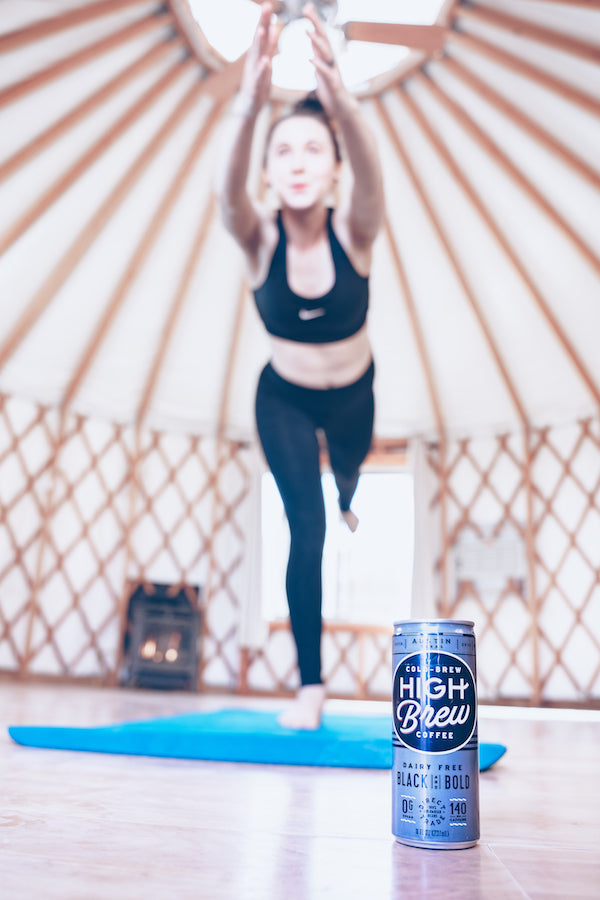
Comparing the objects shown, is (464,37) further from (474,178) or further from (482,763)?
(482,763)

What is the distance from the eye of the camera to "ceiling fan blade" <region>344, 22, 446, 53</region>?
211 cm

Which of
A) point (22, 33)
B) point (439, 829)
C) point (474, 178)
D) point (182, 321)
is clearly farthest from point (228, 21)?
point (439, 829)

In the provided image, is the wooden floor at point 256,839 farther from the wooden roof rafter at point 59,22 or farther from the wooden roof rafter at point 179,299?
the wooden roof rafter at point 179,299

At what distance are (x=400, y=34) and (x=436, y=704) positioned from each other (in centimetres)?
221

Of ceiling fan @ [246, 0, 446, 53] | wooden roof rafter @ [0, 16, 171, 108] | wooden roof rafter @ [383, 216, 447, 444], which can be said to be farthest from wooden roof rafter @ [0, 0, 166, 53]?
wooden roof rafter @ [383, 216, 447, 444]

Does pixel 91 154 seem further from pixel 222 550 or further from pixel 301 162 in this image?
pixel 222 550

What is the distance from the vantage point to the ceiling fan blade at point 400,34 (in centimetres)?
211

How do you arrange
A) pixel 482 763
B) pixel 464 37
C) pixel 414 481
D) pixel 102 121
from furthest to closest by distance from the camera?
pixel 414 481
pixel 102 121
pixel 464 37
pixel 482 763

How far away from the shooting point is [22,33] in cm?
295

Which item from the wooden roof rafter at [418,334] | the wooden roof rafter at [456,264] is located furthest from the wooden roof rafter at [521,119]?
the wooden roof rafter at [418,334]

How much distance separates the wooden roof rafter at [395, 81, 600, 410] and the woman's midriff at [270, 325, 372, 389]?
2.57 meters

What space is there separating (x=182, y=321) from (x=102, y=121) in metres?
1.55

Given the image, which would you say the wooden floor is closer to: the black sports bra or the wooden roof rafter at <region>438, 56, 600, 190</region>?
the black sports bra

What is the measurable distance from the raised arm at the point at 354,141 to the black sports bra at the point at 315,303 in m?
0.08
